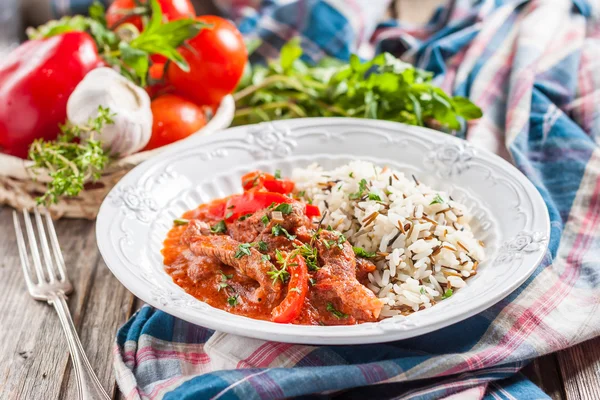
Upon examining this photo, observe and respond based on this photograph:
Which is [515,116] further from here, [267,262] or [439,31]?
[267,262]

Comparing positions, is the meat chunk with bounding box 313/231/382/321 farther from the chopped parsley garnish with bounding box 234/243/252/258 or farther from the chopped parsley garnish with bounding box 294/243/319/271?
the chopped parsley garnish with bounding box 234/243/252/258

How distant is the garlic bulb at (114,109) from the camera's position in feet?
12.5

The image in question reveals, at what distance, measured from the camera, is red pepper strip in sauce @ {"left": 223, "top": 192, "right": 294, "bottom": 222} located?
3.28m

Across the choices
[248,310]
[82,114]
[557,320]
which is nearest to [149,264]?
[248,310]

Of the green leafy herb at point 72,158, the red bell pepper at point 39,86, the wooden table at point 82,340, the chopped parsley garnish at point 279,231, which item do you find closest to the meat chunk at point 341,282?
the chopped parsley garnish at point 279,231

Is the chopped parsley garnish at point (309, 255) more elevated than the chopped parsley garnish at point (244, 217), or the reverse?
the chopped parsley garnish at point (309, 255)

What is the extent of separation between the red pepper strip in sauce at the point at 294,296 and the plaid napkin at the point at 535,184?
15cm

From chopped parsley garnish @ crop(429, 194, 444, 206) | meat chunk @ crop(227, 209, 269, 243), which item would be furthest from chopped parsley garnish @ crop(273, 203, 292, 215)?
chopped parsley garnish @ crop(429, 194, 444, 206)

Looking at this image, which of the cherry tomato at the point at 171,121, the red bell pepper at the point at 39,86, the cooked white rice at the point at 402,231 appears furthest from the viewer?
the cherry tomato at the point at 171,121

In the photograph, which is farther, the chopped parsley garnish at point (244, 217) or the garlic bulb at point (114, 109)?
the garlic bulb at point (114, 109)

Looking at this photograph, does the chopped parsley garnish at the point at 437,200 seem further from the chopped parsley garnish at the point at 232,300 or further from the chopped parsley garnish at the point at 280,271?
the chopped parsley garnish at the point at 232,300

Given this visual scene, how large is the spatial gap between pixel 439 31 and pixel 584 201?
2599 millimetres

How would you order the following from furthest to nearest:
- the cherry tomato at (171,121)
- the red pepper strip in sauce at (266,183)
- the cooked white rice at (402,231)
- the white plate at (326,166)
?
1. the cherry tomato at (171,121)
2. the red pepper strip in sauce at (266,183)
3. the cooked white rice at (402,231)
4. the white plate at (326,166)

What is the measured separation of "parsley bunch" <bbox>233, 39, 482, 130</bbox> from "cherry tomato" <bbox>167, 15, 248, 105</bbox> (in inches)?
14.1
